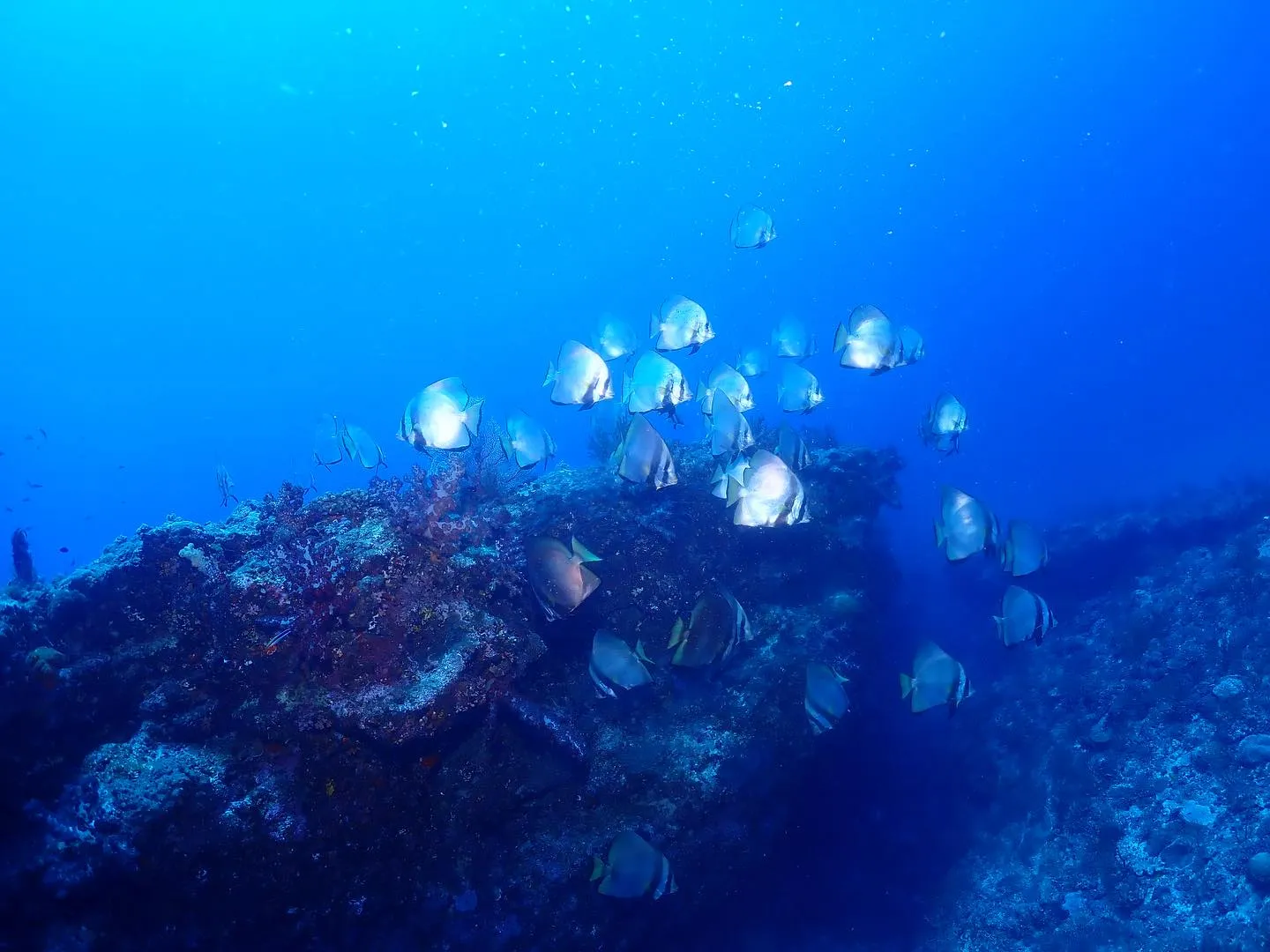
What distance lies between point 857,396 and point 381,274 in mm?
77464

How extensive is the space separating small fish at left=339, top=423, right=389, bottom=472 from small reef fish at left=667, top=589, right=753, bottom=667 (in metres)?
4.37

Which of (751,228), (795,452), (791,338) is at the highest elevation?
(751,228)

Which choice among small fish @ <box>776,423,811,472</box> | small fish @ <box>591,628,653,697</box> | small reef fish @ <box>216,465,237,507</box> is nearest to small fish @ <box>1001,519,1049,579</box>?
small fish @ <box>776,423,811,472</box>

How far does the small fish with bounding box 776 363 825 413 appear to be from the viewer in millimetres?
7281

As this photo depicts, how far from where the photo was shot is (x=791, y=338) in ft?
27.0

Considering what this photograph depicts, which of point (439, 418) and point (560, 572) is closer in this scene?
point (560, 572)

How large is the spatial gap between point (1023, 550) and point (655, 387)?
3.52m

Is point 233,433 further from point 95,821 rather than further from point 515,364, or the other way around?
point 95,821

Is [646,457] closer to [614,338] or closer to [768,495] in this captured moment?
[768,495]

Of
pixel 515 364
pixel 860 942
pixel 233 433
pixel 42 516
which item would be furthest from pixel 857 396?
pixel 42 516

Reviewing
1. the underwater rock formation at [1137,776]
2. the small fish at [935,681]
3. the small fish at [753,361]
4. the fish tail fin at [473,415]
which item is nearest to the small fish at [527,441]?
the fish tail fin at [473,415]

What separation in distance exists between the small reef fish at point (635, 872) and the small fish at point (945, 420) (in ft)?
16.3

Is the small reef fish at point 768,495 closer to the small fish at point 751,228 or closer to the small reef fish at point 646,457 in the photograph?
the small reef fish at point 646,457

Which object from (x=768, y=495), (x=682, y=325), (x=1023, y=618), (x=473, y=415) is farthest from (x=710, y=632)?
(x=682, y=325)
